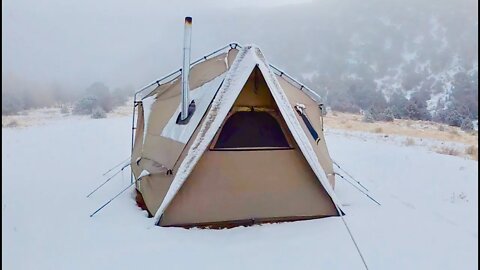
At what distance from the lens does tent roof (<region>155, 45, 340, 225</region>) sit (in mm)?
4203

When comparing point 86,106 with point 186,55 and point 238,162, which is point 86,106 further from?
point 238,162

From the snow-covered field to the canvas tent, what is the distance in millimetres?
200

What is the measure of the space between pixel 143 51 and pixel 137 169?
181 ft

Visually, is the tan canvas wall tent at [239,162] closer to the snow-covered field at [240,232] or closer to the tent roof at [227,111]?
the tent roof at [227,111]

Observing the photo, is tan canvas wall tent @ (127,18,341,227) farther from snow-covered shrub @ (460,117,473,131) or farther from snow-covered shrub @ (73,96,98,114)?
snow-covered shrub @ (73,96,98,114)

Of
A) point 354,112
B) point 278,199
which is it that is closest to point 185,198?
point 278,199

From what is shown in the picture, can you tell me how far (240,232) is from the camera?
4.23 metres

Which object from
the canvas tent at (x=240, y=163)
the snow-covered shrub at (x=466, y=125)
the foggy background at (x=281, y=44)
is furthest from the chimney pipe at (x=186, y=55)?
the foggy background at (x=281, y=44)

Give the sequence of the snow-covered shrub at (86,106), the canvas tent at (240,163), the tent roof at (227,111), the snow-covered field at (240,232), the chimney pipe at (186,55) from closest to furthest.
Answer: the snow-covered field at (240,232) < the tent roof at (227,111) < the canvas tent at (240,163) < the chimney pipe at (186,55) < the snow-covered shrub at (86,106)

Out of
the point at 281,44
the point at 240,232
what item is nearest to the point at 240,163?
the point at 240,232

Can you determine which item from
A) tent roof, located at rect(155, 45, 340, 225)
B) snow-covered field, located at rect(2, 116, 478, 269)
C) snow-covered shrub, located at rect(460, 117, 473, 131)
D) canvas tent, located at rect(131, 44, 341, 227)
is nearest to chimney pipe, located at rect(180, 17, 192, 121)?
canvas tent, located at rect(131, 44, 341, 227)

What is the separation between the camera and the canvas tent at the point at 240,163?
14.1 feet

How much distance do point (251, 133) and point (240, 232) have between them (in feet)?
3.74

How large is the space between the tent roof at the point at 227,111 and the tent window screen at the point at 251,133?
212 mm
